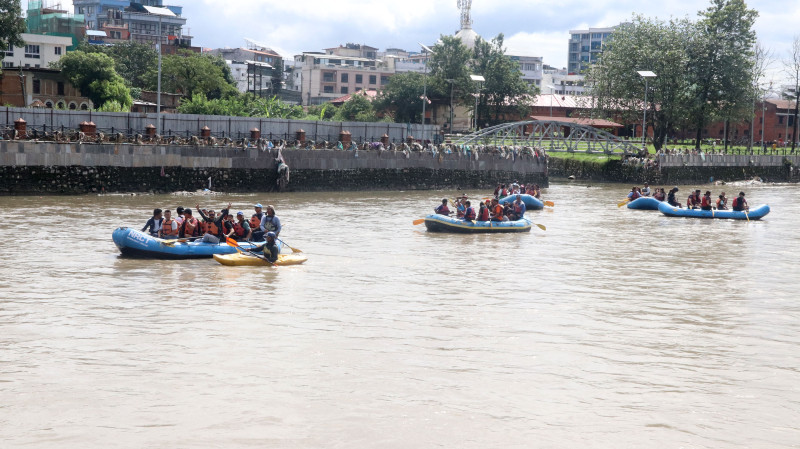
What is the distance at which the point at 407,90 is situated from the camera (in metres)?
80.9

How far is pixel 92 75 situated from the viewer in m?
57.9

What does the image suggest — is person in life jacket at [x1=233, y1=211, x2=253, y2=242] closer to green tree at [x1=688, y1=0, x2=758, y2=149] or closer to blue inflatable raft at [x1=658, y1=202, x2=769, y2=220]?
blue inflatable raft at [x1=658, y1=202, x2=769, y2=220]

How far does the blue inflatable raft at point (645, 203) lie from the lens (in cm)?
4093

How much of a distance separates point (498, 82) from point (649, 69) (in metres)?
18.1

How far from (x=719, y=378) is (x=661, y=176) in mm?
52079

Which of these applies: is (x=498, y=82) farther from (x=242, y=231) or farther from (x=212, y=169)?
(x=242, y=231)

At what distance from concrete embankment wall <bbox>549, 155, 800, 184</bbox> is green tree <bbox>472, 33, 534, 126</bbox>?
1568 centimetres

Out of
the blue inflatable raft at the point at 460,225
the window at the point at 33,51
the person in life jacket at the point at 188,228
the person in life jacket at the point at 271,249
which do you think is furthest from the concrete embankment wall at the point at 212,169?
the window at the point at 33,51

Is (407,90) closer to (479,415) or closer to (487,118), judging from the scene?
(487,118)

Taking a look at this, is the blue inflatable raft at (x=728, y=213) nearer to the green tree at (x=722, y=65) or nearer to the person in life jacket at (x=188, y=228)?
the person in life jacket at (x=188, y=228)

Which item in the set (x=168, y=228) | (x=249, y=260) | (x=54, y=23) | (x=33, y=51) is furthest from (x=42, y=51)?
(x=249, y=260)

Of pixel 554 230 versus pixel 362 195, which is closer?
pixel 554 230

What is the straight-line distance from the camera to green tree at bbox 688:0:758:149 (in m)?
69.2

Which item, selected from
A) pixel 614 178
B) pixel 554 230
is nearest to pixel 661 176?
pixel 614 178
